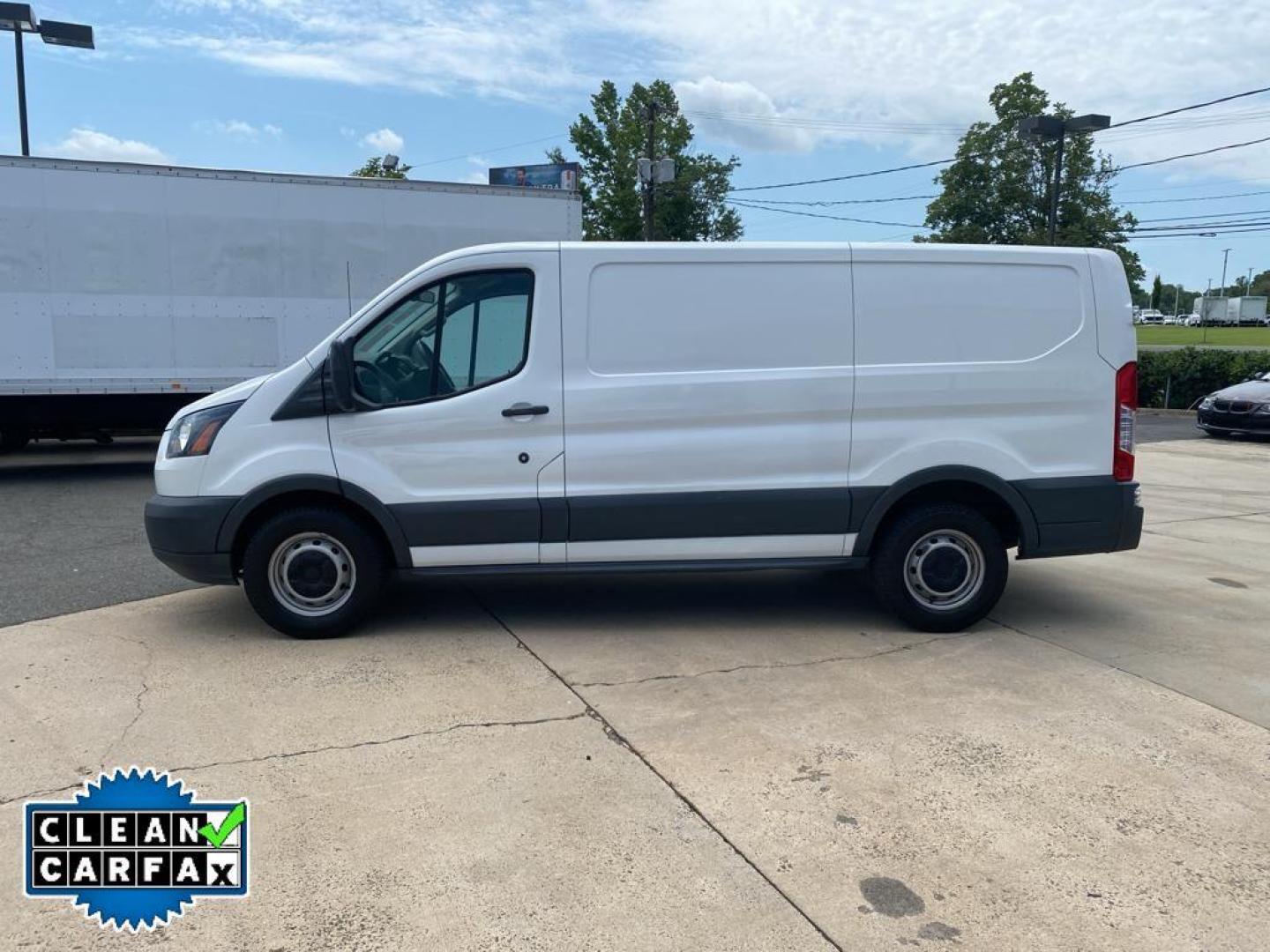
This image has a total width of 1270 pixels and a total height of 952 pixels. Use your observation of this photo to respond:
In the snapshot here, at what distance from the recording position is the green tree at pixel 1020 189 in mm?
34188

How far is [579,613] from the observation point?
5.82 m

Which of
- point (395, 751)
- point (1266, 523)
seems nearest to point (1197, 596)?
point (1266, 523)

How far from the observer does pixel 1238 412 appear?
16547mm

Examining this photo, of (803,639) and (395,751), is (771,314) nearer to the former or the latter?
(803,639)

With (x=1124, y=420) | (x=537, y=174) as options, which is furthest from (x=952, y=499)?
(x=537, y=174)

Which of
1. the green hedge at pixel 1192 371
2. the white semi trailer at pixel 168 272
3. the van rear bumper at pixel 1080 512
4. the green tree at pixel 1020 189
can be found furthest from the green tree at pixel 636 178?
the van rear bumper at pixel 1080 512

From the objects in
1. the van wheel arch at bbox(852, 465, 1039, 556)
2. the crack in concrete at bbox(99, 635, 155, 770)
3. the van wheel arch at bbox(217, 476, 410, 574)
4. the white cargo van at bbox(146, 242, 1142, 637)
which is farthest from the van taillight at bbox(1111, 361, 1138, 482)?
the crack in concrete at bbox(99, 635, 155, 770)

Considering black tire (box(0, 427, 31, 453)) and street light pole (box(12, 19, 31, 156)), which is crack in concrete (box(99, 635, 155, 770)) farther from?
street light pole (box(12, 19, 31, 156))

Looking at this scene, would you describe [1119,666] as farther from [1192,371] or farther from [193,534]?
[1192,371]

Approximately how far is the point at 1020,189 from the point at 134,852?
37.2 meters

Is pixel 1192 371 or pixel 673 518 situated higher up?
pixel 1192 371

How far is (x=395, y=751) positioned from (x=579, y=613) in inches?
80.0

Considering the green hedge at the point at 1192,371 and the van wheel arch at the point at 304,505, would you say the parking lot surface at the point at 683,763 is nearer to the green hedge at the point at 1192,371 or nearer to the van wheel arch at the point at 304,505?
the van wheel arch at the point at 304,505

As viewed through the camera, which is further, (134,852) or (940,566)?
(940,566)
